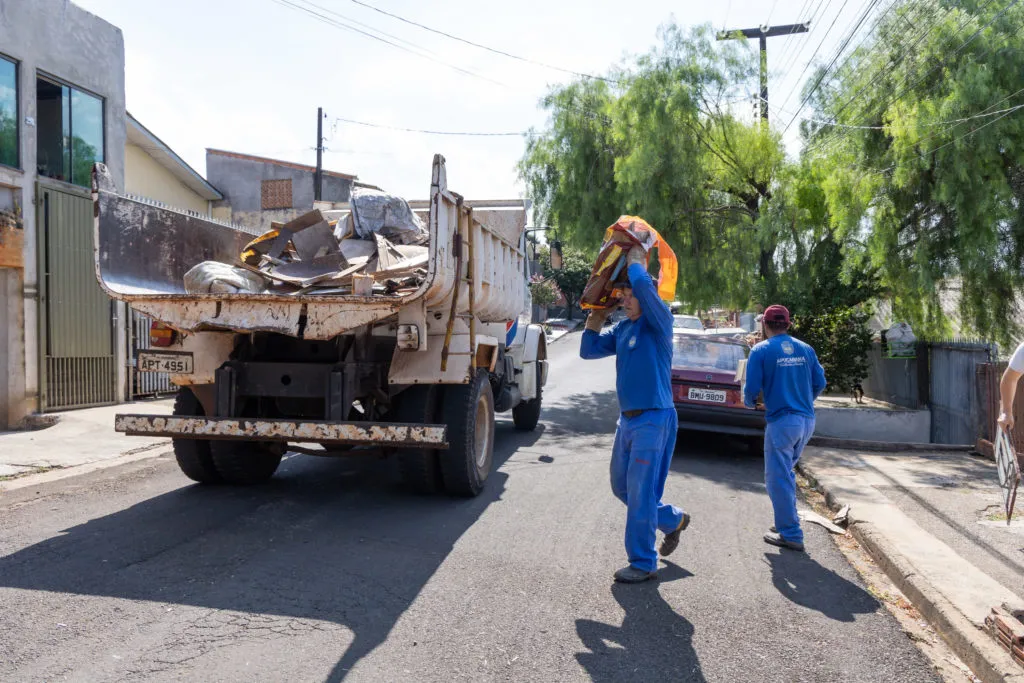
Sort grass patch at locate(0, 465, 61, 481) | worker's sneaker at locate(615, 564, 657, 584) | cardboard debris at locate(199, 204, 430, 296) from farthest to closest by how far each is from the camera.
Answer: grass patch at locate(0, 465, 61, 481) → cardboard debris at locate(199, 204, 430, 296) → worker's sneaker at locate(615, 564, 657, 584)

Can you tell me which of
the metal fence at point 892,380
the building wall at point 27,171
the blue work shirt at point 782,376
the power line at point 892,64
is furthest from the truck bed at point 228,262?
the metal fence at point 892,380

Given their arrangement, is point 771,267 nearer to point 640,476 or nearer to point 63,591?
point 640,476

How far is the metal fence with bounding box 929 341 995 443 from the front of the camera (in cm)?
1121

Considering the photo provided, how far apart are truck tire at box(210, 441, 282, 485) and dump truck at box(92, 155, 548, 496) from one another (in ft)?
0.04

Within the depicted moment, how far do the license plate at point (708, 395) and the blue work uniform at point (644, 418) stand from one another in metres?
4.92

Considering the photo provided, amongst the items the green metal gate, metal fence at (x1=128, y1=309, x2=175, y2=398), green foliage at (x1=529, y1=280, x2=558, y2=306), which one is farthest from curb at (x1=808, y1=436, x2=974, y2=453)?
green foliage at (x1=529, y1=280, x2=558, y2=306)

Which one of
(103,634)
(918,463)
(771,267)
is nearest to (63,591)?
(103,634)

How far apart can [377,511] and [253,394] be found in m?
1.27

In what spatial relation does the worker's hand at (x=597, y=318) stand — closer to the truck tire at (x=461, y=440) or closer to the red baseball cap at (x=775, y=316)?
the red baseball cap at (x=775, y=316)

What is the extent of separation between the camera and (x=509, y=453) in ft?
30.5

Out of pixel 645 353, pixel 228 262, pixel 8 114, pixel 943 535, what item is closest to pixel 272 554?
pixel 645 353

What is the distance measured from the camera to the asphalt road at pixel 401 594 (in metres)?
3.56

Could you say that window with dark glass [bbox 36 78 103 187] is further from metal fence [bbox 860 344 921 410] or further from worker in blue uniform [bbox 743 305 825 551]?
metal fence [bbox 860 344 921 410]

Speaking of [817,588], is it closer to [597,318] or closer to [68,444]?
[597,318]
